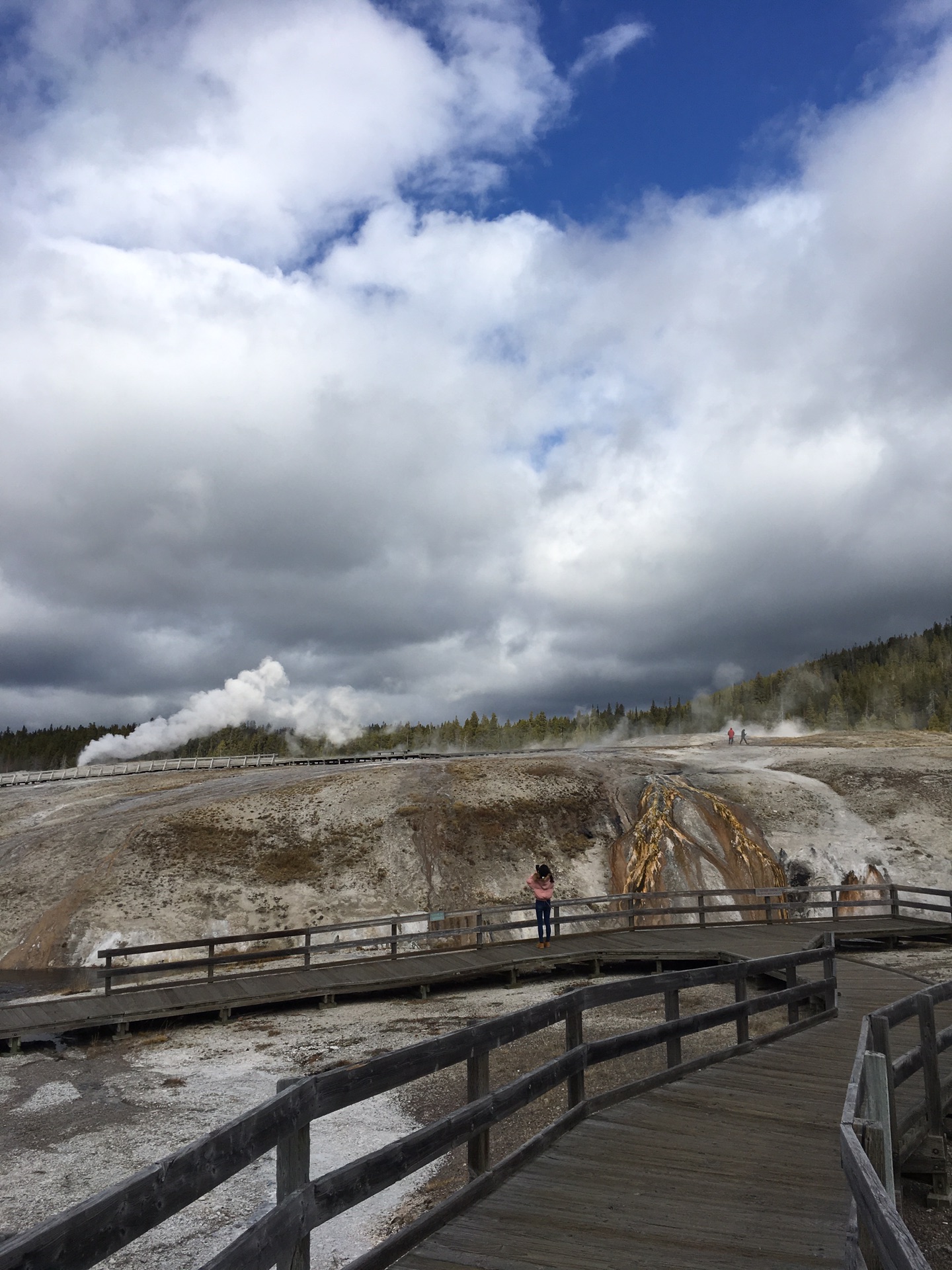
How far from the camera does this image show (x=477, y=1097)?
6.82m

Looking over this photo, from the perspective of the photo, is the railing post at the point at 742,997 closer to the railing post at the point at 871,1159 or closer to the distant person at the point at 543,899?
the railing post at the point at 871,1159

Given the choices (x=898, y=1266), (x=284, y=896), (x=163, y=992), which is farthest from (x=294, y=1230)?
(x=284, y=896)

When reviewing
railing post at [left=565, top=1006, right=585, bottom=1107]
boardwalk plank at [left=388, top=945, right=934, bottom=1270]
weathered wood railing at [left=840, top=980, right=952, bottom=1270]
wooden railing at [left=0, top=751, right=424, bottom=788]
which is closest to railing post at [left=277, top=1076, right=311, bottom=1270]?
boardwalk plank at [left=388, top=945, right=934, bottom=1270]

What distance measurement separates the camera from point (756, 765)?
47.5 m

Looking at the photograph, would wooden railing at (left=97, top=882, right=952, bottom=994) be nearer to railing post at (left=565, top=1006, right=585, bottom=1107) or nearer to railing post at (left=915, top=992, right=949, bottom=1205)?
railing post at (left=565, top=1006, right=585, bottom=1107)

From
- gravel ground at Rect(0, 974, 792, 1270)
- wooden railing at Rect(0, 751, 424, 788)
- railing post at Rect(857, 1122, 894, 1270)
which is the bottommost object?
gravel ground at Rect(0, 974, 792, 1270)

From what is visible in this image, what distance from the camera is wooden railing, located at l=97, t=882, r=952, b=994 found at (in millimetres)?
21328

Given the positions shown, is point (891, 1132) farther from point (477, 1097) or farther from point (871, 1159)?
point (477, 1097)

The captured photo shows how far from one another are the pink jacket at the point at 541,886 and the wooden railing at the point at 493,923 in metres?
0.85

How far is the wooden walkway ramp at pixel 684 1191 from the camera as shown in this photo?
5.68 metres

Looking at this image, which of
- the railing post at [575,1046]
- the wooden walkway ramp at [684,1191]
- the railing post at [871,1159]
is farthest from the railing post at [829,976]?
the railing post at [871,1159]

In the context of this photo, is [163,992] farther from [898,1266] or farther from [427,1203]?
[898,1266]

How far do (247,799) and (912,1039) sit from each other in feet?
102

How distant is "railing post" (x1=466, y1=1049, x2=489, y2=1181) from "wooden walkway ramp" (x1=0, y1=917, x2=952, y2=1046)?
14258mm
